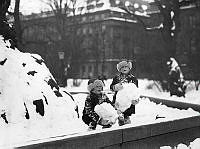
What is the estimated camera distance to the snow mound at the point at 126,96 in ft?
18.7

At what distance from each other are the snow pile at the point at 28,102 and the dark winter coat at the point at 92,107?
0.99m

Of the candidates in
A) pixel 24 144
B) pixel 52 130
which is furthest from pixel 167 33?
pixel 24 144

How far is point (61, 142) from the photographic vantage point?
3.70m

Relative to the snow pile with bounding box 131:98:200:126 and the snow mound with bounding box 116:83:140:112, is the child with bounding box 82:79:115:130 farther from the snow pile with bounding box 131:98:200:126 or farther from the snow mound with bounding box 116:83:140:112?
the snow pile with bounding box 131:98:200:126

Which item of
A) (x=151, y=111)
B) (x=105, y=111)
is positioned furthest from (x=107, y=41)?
(x=105, y=111)

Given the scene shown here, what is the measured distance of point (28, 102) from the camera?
21.1 ft

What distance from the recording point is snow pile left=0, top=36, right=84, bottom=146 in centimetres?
605

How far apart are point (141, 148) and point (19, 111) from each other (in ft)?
8.29

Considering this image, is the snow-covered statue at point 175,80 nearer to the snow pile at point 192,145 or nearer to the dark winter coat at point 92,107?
the snow pile at point 192,145

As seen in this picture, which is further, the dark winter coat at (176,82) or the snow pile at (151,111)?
the dark winter coat at (176,82)

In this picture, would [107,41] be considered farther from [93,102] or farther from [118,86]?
[93,102]

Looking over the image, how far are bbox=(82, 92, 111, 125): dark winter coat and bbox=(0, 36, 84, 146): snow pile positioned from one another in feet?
3.24

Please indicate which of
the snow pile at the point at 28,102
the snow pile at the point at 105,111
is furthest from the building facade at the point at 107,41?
the snow pile at the point at 105,111

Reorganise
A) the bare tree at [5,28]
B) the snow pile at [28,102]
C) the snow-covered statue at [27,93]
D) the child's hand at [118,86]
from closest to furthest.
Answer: the child's hand at [118,86]
the snow pile at [28,102]
the snow-covered statue at [27,93]
the bare tree at [5,28]
